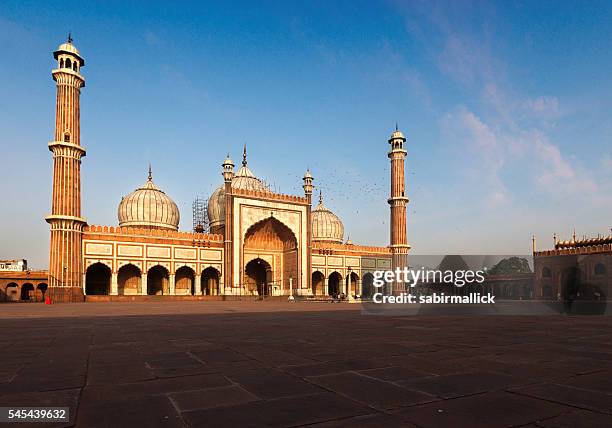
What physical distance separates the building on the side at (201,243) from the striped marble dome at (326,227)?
13 cm

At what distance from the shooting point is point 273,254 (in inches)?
1778

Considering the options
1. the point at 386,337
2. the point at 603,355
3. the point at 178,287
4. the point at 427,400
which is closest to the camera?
the point at 427,400

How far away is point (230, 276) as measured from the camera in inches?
1569

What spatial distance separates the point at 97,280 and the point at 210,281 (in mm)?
9681

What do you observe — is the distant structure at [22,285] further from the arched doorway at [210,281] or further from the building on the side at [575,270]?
the building on the side at [575,270]

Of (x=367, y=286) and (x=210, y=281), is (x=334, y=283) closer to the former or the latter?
(x=367, y=286)

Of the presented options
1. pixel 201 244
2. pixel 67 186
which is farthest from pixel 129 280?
pixel 67 186

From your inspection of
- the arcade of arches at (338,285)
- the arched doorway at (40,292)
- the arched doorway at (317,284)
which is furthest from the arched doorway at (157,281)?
the arched doorway at (317,284)

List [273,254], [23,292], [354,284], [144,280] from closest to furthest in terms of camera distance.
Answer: [144,280] < [23,292] < [273,254] < [354,284]

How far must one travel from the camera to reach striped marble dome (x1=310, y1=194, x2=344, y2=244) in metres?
54.4

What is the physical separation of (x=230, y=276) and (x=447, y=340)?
1366 inches

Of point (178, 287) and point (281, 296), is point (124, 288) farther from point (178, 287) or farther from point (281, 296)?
point (281, 296)

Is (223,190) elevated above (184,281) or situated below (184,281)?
above

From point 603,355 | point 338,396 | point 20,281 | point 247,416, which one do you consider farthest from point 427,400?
point 20,281
